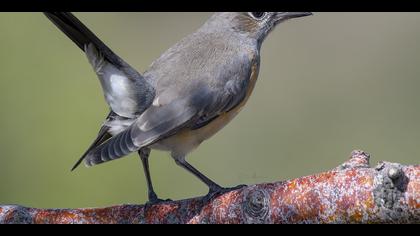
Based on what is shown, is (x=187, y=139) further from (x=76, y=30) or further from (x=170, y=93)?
(x=76, y=30)

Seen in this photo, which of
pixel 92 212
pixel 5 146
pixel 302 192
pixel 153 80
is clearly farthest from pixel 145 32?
pixel 302 192

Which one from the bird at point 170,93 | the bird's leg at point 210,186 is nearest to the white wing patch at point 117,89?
the bird at point 170,93

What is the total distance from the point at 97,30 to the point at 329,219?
592 cm

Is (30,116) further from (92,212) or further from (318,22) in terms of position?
(318,22)

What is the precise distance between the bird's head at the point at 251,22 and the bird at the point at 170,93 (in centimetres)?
22

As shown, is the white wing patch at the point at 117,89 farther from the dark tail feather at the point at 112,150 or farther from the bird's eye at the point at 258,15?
the bird's eye at the point at 258,15

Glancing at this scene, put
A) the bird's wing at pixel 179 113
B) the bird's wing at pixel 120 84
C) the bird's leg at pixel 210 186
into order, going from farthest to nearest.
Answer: the bird's wing at pixel 120 84 → the bird's wing at pixel 179 113 → the bird's leg at pixel 210 186

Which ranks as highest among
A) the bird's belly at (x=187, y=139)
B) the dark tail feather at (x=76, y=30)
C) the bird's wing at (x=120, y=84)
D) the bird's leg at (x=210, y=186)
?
the dark tail feather at (x=76, y=30)

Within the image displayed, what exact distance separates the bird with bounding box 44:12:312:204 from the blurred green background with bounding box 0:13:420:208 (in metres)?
1.54

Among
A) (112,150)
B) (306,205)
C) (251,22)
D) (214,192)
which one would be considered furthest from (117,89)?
(306,205)

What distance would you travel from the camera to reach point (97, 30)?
860 centimetres

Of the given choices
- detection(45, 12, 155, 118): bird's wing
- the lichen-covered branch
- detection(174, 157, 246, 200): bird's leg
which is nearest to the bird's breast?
detection(174, 157, 246, 200): bird's leg

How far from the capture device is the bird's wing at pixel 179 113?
13.7 feet

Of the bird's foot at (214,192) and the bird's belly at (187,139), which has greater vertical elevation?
the bird's belly at (187,139)
